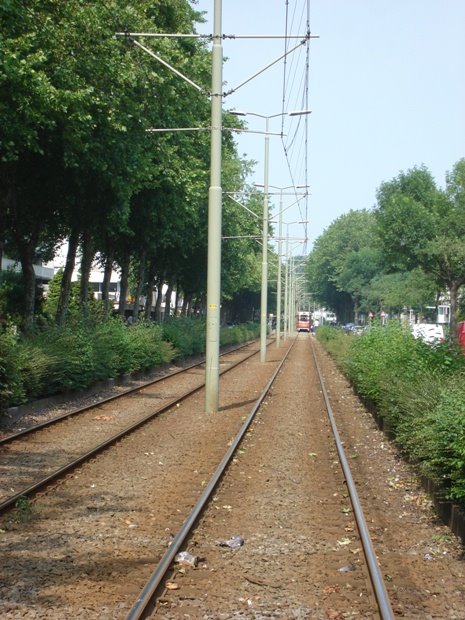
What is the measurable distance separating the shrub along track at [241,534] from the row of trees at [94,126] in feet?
25.8

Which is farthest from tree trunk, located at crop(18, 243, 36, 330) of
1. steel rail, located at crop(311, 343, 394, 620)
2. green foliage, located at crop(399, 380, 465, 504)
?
green foliage, located at crop(399, 380, 465, 504)

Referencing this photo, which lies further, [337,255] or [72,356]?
[337,255]

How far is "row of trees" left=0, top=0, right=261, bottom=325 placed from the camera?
1795 centimetres

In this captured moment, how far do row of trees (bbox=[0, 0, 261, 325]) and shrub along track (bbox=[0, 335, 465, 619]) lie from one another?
7.87 meters

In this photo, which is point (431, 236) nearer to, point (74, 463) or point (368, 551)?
point (74, 463)

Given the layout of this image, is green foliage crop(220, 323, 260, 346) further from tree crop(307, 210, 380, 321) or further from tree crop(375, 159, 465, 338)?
tree crop(307, 210, 380, 321)

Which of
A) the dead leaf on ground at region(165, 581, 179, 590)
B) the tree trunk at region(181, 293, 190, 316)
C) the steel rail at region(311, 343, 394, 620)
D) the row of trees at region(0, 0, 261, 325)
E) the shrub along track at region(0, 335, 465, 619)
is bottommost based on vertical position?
the shrub along track at region(0, 335, 465, 619)

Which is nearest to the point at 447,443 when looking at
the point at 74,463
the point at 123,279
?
the point at 74,463

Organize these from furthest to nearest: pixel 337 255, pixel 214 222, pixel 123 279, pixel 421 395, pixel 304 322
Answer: pixel 304 322
pixel 337 255
pixel 123 279
pixel 214 222
pixel 421 395

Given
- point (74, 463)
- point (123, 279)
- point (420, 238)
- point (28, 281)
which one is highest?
point (420, 238)

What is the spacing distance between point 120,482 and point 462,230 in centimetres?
4785

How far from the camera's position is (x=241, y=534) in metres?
8.67

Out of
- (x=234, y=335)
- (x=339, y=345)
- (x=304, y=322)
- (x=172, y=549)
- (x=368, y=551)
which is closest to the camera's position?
(x=172, y=549)

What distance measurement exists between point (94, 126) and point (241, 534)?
1328 centimetres
